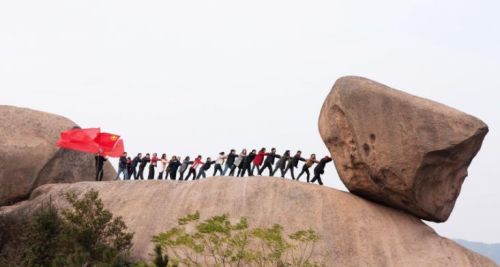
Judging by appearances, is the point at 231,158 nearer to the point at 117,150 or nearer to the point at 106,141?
the point at 117,150

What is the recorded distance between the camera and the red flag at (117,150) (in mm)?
23278

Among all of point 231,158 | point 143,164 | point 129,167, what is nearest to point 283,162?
point 231,158

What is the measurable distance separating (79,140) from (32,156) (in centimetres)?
172

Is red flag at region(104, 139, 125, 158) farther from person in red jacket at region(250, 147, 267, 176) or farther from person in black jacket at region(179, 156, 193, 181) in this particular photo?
person in red jacket at region(250, 147, 267, 176)

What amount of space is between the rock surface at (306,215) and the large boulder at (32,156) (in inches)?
104

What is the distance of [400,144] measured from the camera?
687 inches

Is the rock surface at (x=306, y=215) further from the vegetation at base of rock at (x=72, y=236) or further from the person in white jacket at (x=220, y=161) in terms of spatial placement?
the person in white jacket at (x=220, y=161)

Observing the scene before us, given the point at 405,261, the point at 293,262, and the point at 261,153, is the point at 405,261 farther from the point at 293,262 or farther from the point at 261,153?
the point at 261,153

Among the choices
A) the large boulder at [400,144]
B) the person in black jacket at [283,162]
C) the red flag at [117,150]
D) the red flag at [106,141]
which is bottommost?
the red flag at [117,150]

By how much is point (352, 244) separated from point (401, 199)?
2.04 metres

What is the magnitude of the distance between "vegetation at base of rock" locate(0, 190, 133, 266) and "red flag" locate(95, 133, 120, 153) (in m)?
5.09

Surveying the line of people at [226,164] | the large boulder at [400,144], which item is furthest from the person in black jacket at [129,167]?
the large boulder at [400,144]

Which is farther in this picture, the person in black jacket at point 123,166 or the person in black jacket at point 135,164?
the person in black jacket at point 123,166

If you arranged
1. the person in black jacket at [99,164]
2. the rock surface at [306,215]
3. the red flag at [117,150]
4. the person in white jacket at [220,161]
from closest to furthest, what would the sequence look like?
the rock surface at [306,215] < the person in white jacket at [220,161] < the person in black jacket at [99,164] < the red flag at [117,150]
